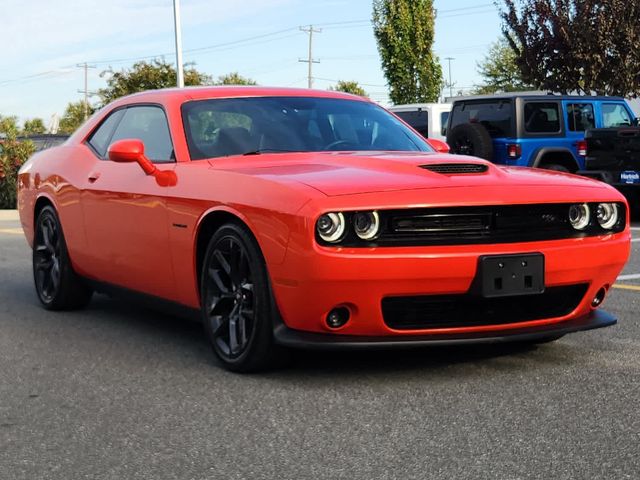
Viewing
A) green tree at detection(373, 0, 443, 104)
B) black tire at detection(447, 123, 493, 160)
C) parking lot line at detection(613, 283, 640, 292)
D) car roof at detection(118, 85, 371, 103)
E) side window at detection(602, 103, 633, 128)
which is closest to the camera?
car roof at detection(118, 85, 371, 103)

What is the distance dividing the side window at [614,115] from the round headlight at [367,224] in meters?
13.5

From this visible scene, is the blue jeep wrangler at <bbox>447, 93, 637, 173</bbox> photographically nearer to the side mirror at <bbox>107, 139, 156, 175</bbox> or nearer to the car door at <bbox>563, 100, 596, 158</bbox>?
the car door at <bbox>563, 100, 596, 158</bbox>

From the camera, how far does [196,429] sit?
4160 mm

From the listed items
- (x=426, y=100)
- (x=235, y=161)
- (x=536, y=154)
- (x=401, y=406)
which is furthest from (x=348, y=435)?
(x=426, y=100)

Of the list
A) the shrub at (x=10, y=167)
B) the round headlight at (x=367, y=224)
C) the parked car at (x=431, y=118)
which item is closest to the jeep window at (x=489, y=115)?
the parked car at (x=431, y=118)

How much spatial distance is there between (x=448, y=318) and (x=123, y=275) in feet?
7.34

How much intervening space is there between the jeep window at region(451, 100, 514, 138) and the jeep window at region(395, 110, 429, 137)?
19.9ft

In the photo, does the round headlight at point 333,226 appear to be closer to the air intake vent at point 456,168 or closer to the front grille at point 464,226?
the front grille at point 464,226

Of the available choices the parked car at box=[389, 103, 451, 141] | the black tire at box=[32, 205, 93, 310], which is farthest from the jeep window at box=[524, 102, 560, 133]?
the black tire at box=[32, 205, 93, 310]

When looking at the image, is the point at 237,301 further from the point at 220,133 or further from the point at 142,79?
the point at 142,79

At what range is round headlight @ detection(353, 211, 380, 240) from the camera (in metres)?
4.62

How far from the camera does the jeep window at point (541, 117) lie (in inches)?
645

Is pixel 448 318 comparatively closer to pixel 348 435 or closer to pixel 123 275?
pixel 348 435

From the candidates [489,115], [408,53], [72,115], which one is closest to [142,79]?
[408,53]
